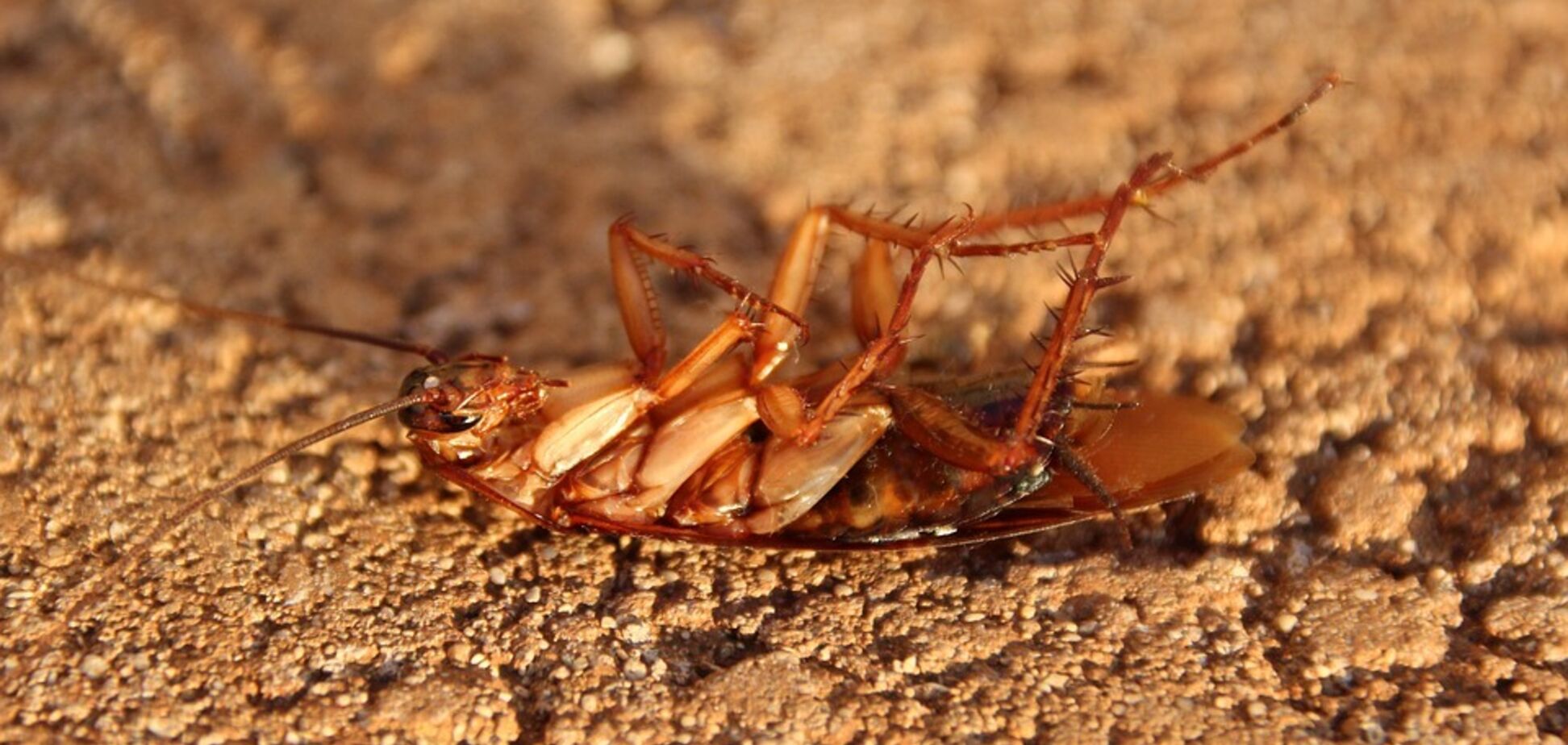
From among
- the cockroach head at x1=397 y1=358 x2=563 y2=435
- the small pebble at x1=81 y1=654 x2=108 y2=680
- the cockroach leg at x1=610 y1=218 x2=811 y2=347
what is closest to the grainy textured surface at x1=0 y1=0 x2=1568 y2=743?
the small pebble at x1=81 y1=654 x2=108 y2=680

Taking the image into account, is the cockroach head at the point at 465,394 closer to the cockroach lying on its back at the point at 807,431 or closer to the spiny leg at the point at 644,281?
the cockroach lying on its back at the point at 807,431

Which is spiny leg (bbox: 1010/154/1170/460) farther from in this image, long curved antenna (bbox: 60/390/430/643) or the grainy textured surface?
long curved antenna (bbox: 60/390/430/643)

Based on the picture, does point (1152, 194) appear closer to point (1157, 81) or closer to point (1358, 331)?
point (1358, 331)

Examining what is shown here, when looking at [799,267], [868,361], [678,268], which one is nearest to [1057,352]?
[868,361]

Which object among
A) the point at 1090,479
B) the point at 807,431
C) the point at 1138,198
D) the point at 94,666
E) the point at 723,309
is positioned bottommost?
the point at 94,666

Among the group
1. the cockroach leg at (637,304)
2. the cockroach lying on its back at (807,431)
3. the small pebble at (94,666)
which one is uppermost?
the cockroach leg at (637,304)

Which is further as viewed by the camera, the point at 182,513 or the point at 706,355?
the point at 706,355

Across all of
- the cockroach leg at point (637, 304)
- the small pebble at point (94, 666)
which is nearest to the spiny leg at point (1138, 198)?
the cockroach leg at point (637, 304)

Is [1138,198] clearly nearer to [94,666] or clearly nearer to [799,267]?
[799,267]
